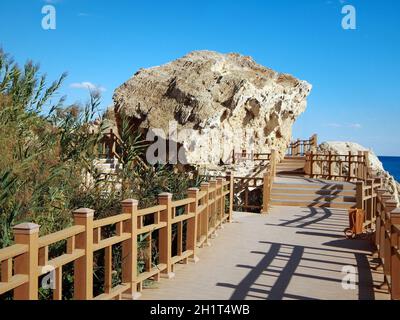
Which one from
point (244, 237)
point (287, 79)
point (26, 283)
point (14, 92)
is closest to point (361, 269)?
point (244, 237)

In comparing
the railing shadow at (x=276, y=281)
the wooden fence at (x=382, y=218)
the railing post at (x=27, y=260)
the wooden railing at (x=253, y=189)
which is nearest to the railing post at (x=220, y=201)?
the wooden railing at (x=253, y=189)

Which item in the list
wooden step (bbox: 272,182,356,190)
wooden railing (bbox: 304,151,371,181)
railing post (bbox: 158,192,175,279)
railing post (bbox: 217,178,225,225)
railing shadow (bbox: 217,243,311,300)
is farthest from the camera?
wooden railing (bbox: 304,151,371,181)

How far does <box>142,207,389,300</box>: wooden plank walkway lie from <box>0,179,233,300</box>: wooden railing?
370 mm

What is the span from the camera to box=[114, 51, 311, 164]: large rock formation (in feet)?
76.9

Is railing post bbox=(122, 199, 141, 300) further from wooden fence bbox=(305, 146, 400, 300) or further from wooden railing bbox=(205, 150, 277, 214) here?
wooden railing bbox=(205, 150, 277, 214)

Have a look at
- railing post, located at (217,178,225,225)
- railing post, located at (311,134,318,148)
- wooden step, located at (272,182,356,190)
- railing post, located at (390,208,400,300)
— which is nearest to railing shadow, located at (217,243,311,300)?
railing post, located at (390,208,400,300)

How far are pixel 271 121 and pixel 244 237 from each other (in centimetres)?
1777

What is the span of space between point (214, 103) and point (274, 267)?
54.6 feet

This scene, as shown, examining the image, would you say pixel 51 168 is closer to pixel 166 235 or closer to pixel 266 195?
pixel 166 235

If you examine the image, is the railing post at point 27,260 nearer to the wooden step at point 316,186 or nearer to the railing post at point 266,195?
the railing post at point 266,195

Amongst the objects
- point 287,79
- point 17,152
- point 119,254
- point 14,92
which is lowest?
point 119,254
